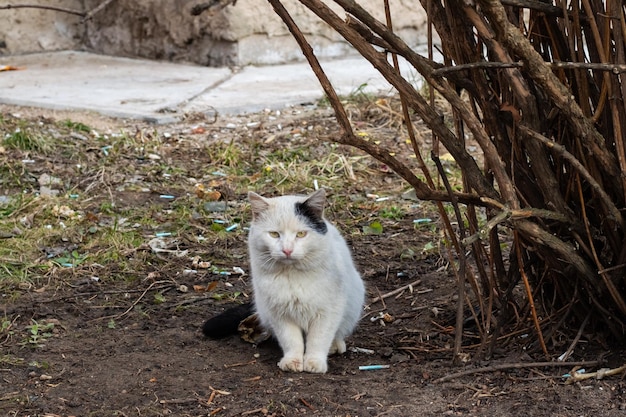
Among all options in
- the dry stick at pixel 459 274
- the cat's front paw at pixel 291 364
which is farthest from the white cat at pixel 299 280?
the dry stick at pixel 459 274

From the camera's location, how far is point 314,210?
3.54 metres

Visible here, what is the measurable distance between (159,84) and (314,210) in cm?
477

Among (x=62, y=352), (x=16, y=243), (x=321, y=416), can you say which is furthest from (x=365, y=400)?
(x=16, y=243)

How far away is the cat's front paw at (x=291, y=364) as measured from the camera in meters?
3.38

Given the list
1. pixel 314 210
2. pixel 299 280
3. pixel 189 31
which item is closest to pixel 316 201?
pixel 314 210

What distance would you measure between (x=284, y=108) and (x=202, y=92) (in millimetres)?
868

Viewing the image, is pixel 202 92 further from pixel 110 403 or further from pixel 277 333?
pixel 110 403

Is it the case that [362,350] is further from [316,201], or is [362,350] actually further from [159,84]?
[159,84]

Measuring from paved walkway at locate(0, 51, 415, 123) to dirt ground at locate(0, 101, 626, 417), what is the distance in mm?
1669

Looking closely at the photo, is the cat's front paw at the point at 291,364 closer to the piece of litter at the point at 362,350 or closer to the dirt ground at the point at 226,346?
the dirt ground at the point at 226,346

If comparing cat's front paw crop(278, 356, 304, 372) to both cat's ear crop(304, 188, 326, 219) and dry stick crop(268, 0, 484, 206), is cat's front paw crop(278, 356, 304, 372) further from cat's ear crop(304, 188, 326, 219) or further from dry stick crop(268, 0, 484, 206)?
dry stick crop(268, 0, 484, 206)

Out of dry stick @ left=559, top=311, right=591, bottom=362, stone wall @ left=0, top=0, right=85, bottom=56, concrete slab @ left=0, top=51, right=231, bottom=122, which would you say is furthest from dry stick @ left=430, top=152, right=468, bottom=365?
stone wall @ left=0, top=0, right=85, bottom=56

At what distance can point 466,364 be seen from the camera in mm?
3186

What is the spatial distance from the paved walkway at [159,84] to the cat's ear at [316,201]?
3.53 metres
